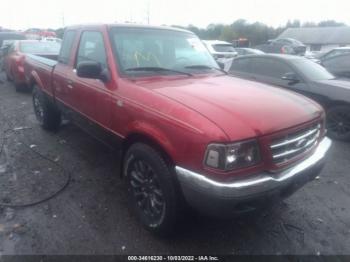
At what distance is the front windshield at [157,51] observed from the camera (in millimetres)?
3580

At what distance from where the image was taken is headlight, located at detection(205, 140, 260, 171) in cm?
238

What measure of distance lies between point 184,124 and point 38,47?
8865 mm

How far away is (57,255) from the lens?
2865mm

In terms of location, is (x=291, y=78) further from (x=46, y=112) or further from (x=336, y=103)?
(x=46, y=112)

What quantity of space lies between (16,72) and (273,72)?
290 inches

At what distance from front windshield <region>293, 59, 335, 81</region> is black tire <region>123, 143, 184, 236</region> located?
468 cm

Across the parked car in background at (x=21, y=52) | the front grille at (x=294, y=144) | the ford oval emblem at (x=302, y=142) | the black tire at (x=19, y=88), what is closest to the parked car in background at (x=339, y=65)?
the front grille at (x=294, y=144)

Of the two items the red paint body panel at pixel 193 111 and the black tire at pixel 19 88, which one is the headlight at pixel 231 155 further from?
the black tire at pixel 19 88

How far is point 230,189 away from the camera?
239 centimetres

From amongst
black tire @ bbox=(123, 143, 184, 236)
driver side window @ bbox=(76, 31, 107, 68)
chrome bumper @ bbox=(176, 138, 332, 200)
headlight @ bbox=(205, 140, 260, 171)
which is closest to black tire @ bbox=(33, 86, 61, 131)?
driver side window @ bbox=(76, 31, 107, 68)

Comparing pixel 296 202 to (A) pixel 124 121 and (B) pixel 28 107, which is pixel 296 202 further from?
(B) pixel 28 107

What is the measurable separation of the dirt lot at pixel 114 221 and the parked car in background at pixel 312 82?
1500 millimetres

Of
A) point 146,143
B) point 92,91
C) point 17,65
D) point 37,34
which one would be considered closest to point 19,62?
point 17,65

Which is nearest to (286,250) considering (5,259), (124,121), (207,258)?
(207,258)
